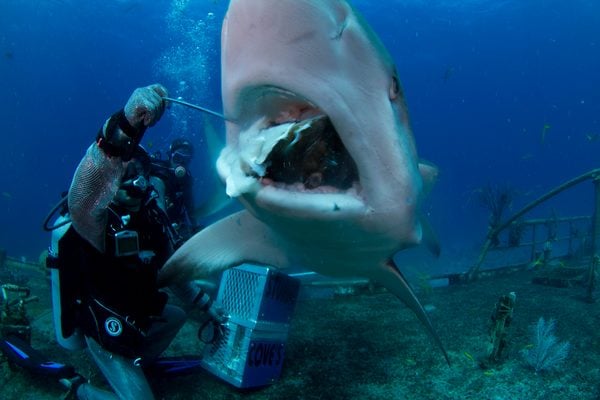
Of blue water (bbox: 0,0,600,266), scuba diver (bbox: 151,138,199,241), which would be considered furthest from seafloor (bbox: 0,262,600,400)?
Result: blue water (bbox: 0,0,600,266)

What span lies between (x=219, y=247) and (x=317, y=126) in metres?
1.32

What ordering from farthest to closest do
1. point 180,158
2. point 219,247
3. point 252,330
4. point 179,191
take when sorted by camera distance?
point 180,158
point 179,191
point 252,330
point 219,247

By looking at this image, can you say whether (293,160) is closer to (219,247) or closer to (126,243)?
(219,247)

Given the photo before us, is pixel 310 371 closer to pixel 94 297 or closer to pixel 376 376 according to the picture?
pixel 376 376

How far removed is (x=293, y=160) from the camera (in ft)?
5.12

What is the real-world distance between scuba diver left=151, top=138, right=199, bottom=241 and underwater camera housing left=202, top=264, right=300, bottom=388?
2.44m

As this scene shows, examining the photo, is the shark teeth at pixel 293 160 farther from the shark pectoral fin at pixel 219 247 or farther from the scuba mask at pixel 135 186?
the scuba mask at pixel 135 186

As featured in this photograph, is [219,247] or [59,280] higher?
[219,247]

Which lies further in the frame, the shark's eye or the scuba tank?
the scuba tank

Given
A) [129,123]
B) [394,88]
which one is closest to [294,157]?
[394,88]

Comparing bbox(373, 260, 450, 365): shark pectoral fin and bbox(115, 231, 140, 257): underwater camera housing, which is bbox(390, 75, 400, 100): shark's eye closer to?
bbox(373, 260, 450, 365): shark pectoral fin

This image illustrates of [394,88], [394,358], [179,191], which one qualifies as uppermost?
[394,88]

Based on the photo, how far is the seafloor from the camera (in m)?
3.40

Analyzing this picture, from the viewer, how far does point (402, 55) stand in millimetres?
47656
